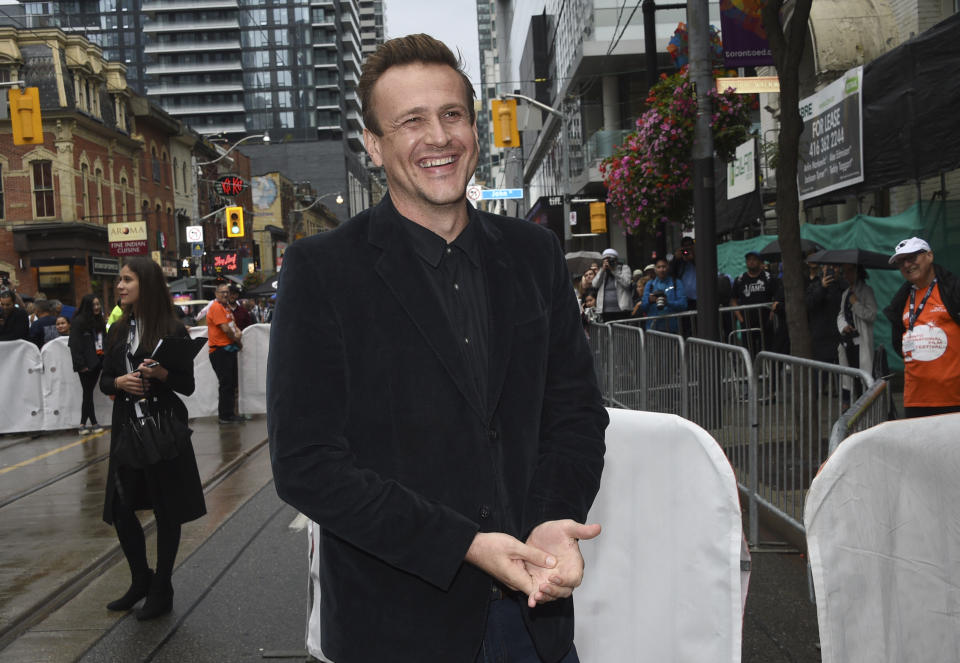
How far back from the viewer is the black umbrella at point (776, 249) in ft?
42.5

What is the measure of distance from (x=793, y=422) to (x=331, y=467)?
4521mm

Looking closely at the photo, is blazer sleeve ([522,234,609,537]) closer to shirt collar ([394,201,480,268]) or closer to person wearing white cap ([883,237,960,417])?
shirt collar ([394,201,480,268])

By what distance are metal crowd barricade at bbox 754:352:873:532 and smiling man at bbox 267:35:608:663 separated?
3483 mm

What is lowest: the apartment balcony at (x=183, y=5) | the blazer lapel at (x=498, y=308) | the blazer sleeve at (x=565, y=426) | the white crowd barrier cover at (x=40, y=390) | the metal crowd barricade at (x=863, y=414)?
the white crowd barrier cover at (x=40, y=390)

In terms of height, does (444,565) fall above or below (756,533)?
above

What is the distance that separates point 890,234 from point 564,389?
431 inches

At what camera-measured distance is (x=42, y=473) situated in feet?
32.4

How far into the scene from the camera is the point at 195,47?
4633 inches

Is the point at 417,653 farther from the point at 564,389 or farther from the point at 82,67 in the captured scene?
the point at 82,67

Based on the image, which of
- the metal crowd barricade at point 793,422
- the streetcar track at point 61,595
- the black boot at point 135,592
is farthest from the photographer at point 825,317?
the black boot at point 135,592

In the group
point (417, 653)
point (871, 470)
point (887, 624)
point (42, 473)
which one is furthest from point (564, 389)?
point (42, 473)

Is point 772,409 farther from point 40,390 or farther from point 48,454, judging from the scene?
point 40,390

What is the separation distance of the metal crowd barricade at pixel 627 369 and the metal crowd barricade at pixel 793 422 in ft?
10.4

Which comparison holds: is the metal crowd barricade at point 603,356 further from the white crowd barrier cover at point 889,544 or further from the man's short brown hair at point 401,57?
the man's short brown hair at point 401,57
